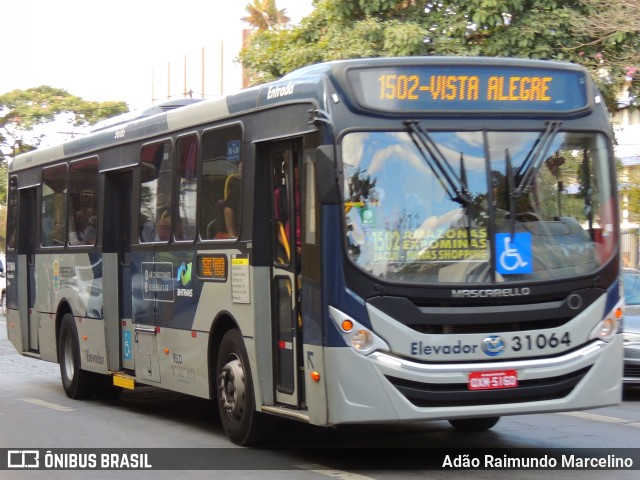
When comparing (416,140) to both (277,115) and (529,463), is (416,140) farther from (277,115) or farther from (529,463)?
(529,463)

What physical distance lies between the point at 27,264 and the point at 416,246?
9.53 meters

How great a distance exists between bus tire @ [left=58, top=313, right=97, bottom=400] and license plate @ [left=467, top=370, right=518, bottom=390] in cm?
737

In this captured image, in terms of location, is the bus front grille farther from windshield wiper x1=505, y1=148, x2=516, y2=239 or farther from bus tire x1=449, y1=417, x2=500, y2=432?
bus tire x1=449, y1=417, x2=500, y2=432

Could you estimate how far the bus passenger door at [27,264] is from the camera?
1661 centimetres

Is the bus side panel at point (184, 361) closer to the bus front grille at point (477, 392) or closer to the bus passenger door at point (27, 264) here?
the bus front grille at point (477, 392)

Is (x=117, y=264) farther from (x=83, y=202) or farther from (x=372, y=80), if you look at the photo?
(x=372, y=80)

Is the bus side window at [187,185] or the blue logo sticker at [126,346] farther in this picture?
the blue logo sticker at [126,346]

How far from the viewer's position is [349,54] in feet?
64.8

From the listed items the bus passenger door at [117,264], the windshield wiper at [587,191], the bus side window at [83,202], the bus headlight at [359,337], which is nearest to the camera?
the bus headlight at [359,337]

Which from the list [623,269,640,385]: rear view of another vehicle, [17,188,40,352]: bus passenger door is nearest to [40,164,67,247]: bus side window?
[17,188,40,352]: bus passenger door

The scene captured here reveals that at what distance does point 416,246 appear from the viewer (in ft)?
28.3

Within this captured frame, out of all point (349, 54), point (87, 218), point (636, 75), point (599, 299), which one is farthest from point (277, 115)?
point (636, 75)

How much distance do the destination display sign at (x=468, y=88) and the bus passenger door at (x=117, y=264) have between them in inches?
214

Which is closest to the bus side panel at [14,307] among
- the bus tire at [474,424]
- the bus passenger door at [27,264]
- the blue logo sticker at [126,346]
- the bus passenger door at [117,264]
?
the bus passenger door at [27,264]
